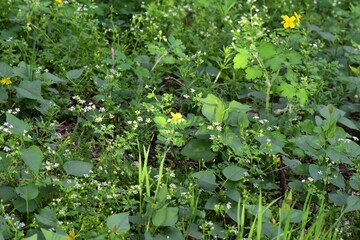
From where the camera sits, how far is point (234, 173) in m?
3.21

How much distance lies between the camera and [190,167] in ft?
11.8

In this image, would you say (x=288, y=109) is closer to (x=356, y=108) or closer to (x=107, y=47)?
(x=356, y=108)

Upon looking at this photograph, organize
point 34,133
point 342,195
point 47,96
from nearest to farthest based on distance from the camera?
1. point 342,195
2. point 34,133
3. point 47,96

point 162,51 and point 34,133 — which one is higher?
point 162,51

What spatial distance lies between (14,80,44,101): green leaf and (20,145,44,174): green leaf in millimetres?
647

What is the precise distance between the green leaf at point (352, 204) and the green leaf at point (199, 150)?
65 cm

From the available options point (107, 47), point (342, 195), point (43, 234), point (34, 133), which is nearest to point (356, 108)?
point (342, 195)

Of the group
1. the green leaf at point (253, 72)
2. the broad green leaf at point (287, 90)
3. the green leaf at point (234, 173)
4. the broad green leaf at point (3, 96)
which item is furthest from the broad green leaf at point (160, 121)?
the broad green leaf at point (3, 96)

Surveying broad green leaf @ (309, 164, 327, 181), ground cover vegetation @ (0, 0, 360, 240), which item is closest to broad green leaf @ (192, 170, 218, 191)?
ground cover vegetation @ (0, 0, 360, 240)

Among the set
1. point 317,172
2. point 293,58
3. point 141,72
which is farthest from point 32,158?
point 293,58

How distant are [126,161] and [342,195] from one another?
100 cm

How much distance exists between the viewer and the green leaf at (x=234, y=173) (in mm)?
3186

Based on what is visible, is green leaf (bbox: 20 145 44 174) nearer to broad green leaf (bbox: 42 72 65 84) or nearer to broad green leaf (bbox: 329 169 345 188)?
broad green leaf (bbox: 42 72 65 84)

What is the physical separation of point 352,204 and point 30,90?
166 cm
